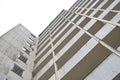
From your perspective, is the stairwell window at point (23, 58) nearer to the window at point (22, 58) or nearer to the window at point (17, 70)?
the window at point (22, 58)

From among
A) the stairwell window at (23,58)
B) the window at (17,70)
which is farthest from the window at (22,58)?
the window at (17,70)

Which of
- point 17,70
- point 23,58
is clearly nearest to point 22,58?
point 23,58

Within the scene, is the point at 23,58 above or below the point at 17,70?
below

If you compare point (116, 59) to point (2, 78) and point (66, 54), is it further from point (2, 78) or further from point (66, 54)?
point (2, 78)

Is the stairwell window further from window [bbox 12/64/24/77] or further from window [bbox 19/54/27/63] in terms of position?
window [bbox 12/64/24/77]

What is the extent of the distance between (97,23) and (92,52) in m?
2.79

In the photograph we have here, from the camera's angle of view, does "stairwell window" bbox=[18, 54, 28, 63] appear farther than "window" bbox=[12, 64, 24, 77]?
Yes

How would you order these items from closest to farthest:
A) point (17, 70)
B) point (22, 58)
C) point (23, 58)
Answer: point (17, 70) < point (22, 58) < point (23, 58)

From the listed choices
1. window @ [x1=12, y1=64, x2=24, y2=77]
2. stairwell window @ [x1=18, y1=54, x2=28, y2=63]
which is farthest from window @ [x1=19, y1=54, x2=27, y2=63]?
window @ [x1=12, y1=64, x2=24, y2=77]

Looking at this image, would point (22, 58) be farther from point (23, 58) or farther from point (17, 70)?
point (17, 70)

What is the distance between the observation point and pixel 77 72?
8008 mm

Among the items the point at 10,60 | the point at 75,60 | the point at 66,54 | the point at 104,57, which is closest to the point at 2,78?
the point at 10,60

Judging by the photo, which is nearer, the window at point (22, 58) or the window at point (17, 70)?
the window at point (17, 70)

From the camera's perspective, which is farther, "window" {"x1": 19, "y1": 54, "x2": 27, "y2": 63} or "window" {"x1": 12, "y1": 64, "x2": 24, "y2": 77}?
"window" {"x1": 19, "y1": 54, "x2": 27, "y2": 63}
